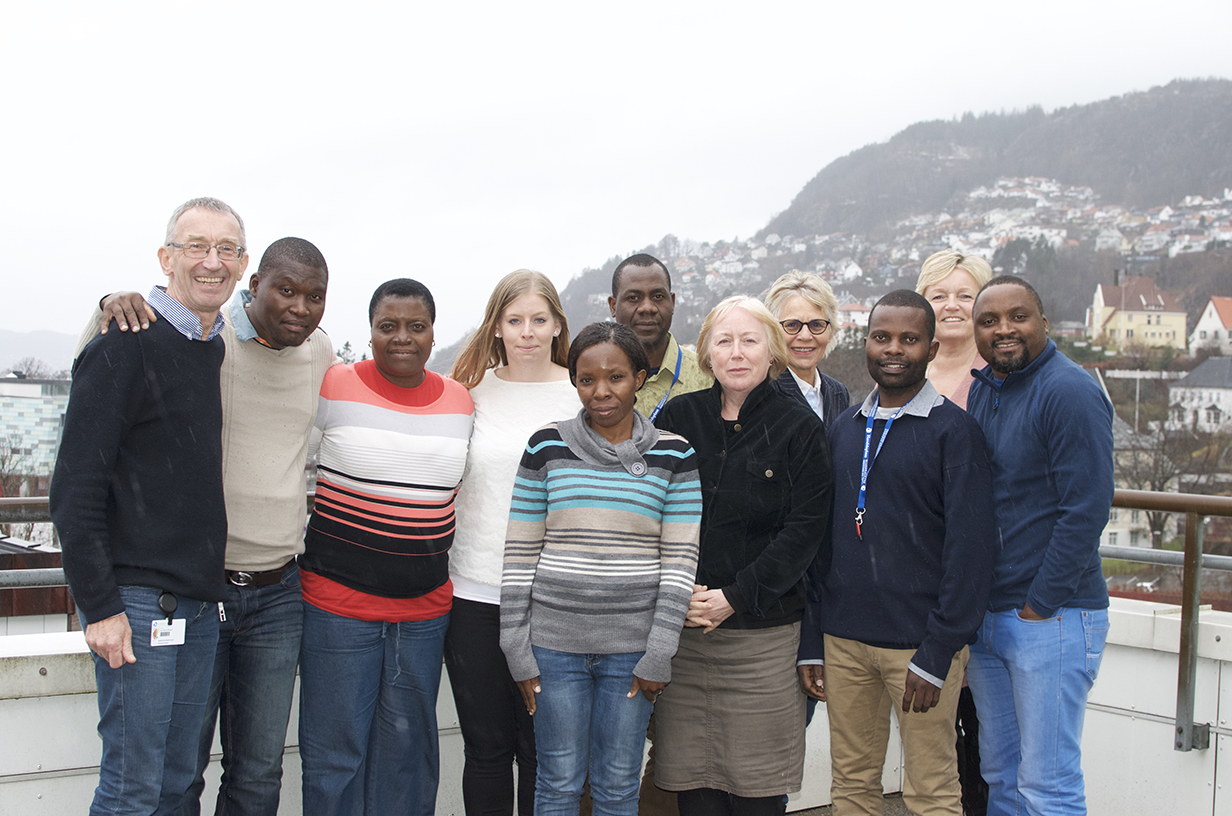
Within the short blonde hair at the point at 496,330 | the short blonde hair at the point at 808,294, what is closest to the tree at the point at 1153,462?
the short blonde hair at the point at 808,294

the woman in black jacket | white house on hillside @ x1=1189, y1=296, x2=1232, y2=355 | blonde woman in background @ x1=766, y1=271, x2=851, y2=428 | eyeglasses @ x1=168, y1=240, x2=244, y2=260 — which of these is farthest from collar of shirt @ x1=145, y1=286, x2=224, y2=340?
white house on hillside @ x1=1189, y1=296, x2=1232, y2=355

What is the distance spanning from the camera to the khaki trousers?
→ 7.75 ft

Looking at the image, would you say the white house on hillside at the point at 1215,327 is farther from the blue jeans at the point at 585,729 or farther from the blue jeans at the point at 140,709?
the blue jeans at the point at 140,709

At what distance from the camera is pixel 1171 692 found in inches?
129

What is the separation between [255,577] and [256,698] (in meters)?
0.36

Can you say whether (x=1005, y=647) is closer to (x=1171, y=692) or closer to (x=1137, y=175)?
(x=1171, y=692)

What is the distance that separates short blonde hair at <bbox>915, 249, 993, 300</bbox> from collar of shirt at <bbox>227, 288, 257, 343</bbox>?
94.7 inches

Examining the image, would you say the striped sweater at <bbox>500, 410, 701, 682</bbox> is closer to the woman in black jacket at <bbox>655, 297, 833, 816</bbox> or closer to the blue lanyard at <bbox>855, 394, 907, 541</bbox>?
the woman in black jacket at <bbox>655, 297, 833, 816</bbox>

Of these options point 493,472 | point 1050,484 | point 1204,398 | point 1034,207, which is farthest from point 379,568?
point 1034,207

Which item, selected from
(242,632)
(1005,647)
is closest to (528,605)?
(242,632)

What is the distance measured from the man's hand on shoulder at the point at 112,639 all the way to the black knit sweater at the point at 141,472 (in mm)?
27

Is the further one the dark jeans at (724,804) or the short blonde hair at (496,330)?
the short blonde hair at (496,330)

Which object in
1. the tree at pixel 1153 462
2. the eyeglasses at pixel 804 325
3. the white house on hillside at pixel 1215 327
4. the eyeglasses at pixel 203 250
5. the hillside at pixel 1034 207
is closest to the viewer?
the eyeglasses at pixel 203 250

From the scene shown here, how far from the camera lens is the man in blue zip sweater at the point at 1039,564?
233cm
